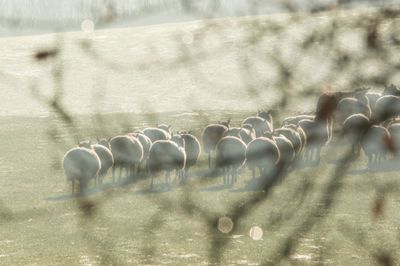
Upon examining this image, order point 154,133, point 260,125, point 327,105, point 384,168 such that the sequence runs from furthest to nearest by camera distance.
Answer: point 260,125 → point 154,133 → point 384,168 → point 327,105

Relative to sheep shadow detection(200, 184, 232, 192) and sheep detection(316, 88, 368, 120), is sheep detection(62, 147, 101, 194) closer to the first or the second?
sheep shadow detection(200, 184, 232, 192)

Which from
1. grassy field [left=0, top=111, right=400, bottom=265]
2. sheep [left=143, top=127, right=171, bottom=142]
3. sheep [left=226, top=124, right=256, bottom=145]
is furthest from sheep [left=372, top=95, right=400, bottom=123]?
sheep [left=143, top=127, right=171, bottom=142]

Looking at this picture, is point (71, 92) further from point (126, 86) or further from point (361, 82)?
point (361, 82)

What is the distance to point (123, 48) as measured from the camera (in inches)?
1726

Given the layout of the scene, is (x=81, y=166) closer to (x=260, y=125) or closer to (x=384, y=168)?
(x=260, y=125)

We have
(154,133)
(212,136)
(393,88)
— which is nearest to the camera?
(393,88)

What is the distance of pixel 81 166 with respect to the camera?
17.2 m

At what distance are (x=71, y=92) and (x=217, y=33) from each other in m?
37.4

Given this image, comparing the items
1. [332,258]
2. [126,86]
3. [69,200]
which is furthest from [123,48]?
[332,258]

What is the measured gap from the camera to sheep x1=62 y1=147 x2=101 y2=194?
17328 mm

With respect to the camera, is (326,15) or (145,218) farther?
(145,218)

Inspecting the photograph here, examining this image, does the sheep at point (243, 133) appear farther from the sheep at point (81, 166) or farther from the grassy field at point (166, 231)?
the sheep at point (81, 166)

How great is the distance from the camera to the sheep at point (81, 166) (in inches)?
682

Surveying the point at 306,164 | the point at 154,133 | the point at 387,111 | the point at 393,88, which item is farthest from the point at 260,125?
the point at 387,111
